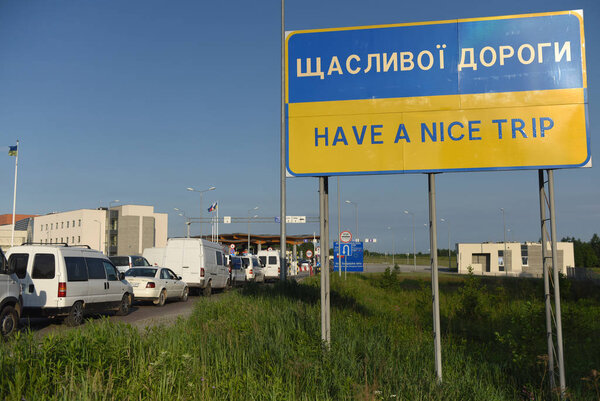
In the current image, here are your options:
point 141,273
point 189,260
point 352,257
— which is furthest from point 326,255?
point 352,257

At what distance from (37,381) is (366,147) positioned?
5.27 meters

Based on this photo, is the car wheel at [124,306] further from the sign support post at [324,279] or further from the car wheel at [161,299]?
the sign support post at [324,279]

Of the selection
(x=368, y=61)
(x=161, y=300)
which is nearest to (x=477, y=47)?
(x=368, y=61)

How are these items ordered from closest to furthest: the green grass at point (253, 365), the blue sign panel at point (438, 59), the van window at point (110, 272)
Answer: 1. the green grass at point (253, 365)
2. the blue sign panel at point (438, 59)
3. the van window at point (110, 272)

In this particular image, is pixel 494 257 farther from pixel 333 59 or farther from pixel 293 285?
pixel 333 59

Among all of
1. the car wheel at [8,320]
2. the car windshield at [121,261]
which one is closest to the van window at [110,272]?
the car wheel at [8,320]

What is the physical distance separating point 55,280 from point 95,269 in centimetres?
182

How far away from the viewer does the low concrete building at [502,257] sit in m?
84.4

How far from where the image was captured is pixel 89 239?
354 ft

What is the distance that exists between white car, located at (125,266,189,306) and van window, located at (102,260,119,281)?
12.5 ft

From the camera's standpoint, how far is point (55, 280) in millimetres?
14125

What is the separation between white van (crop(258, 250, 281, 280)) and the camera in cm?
4506

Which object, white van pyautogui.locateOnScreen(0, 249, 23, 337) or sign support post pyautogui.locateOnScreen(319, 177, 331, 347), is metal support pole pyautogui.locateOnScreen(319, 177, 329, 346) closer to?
sign support post pyautogui.locateOnScreen(319, 177, 331, 347)

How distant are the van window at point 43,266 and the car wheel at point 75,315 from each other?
1.05 m
